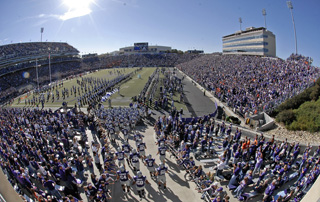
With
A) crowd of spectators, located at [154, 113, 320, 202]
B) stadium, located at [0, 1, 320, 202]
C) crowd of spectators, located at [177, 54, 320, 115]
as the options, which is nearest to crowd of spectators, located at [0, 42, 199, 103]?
stadium, located at [0, 1, 320, 202]

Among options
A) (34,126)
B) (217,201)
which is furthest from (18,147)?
(217,201)

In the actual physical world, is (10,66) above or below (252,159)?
above

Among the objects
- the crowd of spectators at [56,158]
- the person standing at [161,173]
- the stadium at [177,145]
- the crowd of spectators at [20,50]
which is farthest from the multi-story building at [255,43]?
the crowd of spectators at [20,50]

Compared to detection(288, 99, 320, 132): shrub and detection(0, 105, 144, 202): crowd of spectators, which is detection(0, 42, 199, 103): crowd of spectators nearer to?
detection(0, 105, 144, 202): crowd of spectators

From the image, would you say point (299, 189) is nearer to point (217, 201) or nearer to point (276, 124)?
point (217, 201)

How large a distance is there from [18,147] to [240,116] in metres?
19.1

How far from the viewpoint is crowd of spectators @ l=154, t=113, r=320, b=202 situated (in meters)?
7.57

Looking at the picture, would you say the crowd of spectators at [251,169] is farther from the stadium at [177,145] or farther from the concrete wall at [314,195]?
the concrete wall at [314,195]

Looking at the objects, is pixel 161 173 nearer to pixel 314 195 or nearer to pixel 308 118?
pixel 314 195

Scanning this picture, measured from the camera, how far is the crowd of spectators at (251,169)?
7574 millimetres

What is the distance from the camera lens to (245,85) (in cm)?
2675

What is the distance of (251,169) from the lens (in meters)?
9.46

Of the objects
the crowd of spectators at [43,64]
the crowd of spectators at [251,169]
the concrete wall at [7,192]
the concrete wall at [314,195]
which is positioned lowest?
the crowd of spectators at [251,169]

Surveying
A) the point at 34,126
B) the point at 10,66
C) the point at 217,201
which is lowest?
the point at 217,201
